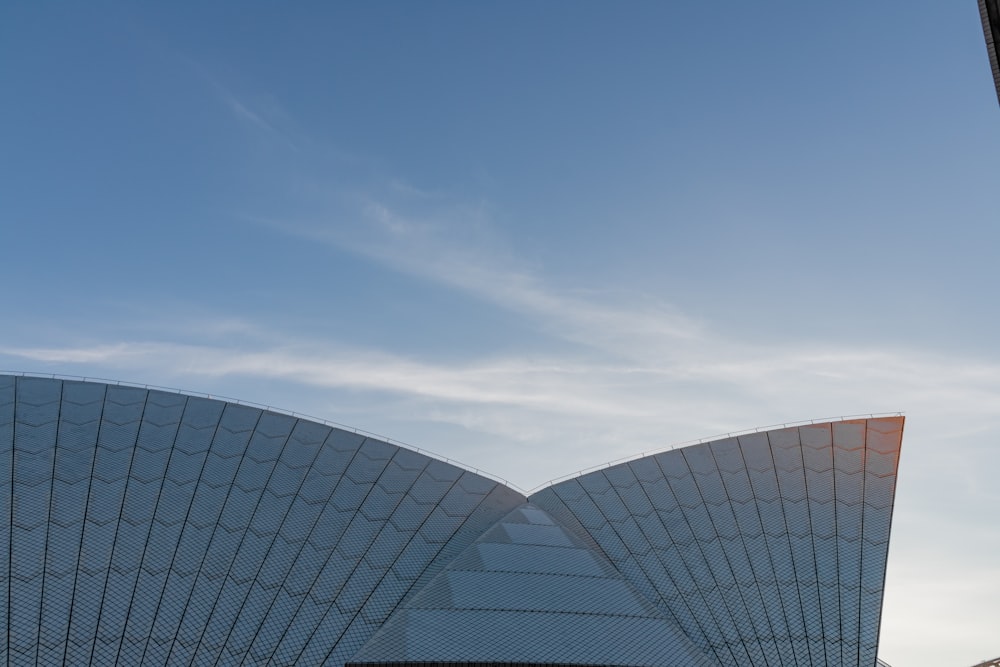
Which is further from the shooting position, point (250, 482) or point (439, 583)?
point (250, 482)

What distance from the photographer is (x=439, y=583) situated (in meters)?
30.3

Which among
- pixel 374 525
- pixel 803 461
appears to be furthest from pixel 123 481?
pixel 803 461

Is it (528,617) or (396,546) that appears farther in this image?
(396,546)

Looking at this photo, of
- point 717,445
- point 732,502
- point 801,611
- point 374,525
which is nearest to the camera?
point 801,611

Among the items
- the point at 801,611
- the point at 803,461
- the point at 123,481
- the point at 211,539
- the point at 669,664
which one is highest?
the point at 803,461

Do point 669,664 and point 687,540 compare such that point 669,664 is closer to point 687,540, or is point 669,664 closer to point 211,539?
point 687,540

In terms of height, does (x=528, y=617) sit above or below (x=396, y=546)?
below

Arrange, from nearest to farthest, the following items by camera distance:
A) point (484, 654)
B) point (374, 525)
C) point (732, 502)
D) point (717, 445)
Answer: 1. point (484, 654)
2. point (374, 525)
3. point (732, 502)
4. point (717, 445)

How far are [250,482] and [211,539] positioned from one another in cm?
422

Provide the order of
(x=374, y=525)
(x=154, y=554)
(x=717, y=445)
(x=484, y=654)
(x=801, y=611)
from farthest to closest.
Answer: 1. (x=717, y=445)
2. (x=374, y=525)
3. (x=801, y=611)
4. (x=154, y=554)
5. (x=484, y=654)

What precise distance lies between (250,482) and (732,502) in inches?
913

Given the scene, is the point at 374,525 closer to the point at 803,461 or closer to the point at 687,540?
the point at 687,540

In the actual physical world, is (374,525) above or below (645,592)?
above

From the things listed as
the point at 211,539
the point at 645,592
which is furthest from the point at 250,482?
the point at 645,592
